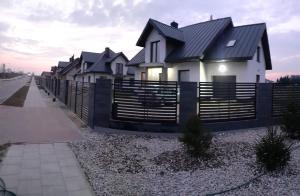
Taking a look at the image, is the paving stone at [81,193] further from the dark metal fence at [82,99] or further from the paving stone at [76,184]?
the dark metal fence at [82,99]

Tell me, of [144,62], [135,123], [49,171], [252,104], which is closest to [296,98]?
[252,104]

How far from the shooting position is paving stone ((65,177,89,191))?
15.4ft

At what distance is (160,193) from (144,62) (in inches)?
764

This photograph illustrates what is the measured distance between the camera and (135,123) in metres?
9.26

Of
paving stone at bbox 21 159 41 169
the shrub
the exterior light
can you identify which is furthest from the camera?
the exterior light

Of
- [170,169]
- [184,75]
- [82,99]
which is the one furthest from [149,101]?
[184,75]

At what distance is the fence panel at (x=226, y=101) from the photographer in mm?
9633

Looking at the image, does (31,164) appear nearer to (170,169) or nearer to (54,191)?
(54,191)

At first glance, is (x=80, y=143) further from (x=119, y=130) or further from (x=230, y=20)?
(x=230, y=20)

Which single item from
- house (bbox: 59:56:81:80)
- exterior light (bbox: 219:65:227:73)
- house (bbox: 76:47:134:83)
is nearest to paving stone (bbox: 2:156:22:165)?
exterior light (bbox: 219:65:227:73)

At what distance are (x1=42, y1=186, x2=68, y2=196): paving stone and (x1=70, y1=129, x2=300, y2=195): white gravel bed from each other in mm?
501

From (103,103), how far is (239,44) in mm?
12237

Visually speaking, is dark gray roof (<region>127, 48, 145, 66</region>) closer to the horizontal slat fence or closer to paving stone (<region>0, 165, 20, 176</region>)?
the horizontal slat fence

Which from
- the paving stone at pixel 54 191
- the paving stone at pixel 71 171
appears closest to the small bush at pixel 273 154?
the paving stone at pixel 71 171
